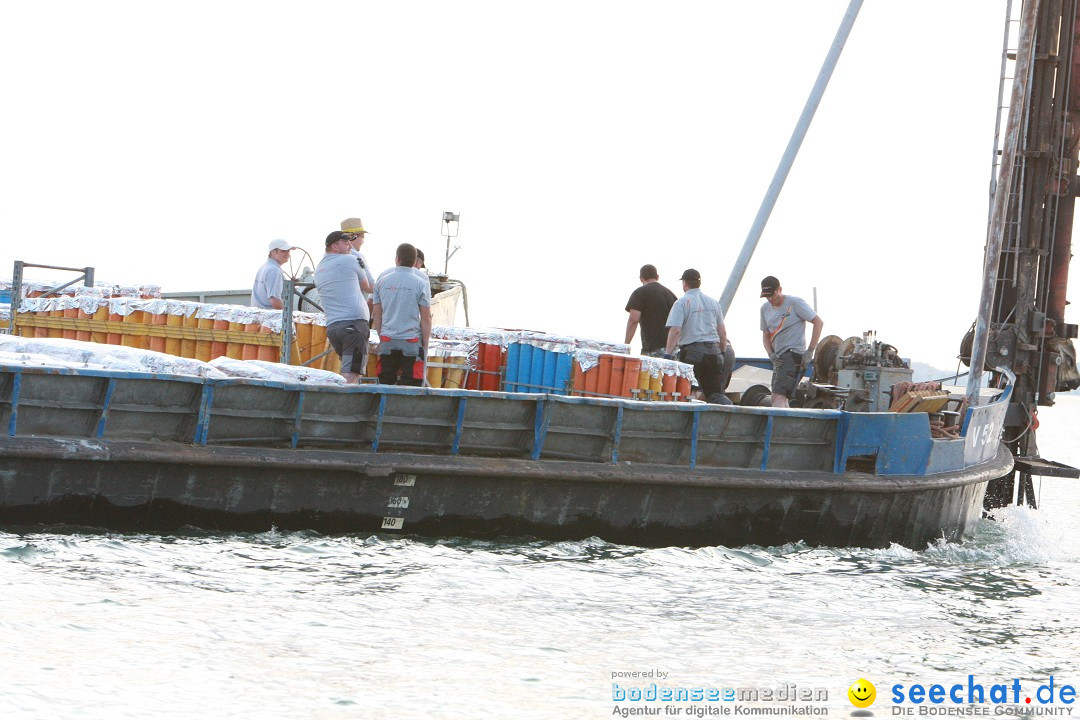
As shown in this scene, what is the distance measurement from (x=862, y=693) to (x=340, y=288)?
19.4ft

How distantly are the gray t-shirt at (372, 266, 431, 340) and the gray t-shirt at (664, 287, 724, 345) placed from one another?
2930 millimetres

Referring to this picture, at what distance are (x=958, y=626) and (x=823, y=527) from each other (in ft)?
8.89

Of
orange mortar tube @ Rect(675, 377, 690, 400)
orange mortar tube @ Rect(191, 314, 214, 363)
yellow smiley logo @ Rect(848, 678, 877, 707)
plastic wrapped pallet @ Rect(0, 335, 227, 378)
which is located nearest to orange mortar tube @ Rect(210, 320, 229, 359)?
orange mortar tube @ Rect(191, 314, 214, 363)

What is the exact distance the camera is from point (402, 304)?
438 inches

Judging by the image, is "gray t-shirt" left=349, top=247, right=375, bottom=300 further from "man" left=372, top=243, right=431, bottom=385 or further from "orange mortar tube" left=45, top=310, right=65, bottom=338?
"orange mortar tube" left=45, top=310, right=65, bottom=338

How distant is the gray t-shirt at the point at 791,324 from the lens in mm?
13805

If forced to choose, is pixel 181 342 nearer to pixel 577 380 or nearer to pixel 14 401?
pixel 577 380

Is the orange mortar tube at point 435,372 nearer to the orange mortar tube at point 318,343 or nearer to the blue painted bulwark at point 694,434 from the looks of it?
the orange mortar tube at point 318,343

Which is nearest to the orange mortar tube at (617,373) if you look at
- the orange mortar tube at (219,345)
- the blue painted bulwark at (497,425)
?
the blue painted bulwark at (497,425)

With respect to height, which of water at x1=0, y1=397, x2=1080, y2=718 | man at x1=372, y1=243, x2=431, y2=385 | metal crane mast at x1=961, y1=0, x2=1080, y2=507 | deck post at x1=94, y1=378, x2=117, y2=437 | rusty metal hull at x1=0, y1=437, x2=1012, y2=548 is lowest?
water at x1=0, y1=397, x2=1080, y2=718

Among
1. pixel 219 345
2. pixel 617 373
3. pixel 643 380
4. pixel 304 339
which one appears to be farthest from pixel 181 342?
pixel 643 380

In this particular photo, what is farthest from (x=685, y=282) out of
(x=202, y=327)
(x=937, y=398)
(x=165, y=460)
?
(x=165, y=460)

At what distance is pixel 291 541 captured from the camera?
9328 millimetres

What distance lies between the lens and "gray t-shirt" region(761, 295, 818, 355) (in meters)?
13.8
